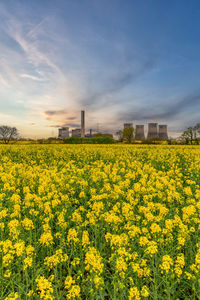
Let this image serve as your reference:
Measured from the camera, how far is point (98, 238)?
3.73 m

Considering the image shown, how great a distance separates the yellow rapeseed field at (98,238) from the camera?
242cm

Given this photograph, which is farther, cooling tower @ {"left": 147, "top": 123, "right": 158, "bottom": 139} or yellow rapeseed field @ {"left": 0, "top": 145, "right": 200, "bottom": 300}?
cooling tower @ {"left": 147, "top": 123, "right": 158, "bottom": 139}

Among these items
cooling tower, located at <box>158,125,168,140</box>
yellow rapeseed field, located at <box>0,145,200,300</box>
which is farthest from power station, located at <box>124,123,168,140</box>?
yellow rapeseed field, located at <box>0,145,200,300</box>

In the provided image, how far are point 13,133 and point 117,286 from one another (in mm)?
89856

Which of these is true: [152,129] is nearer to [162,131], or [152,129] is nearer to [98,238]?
[162,131]

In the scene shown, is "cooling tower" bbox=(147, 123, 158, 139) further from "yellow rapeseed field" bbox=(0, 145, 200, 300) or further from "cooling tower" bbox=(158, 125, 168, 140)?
"yellow rapeseed field" bbox=(0, 145, 200, 300)

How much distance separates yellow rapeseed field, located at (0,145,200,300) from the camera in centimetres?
242

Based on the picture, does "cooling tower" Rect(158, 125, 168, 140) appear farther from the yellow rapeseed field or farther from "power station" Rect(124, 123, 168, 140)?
the yellow rapeseed field

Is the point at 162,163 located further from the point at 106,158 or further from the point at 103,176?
the point at 103,176

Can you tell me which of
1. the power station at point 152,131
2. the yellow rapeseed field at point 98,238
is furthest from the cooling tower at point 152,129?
the yellow rapeseed field at point 98,238

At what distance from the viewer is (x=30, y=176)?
6910mm

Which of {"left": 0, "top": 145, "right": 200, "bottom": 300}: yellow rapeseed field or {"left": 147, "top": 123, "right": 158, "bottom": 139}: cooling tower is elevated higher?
{"left": 147, "top": 123, "right": 158, "bottom": 139}: cooling tower

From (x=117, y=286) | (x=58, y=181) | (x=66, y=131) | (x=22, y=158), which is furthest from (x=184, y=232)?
(x=66, y=131)

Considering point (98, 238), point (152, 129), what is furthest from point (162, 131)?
point (98, 238)
